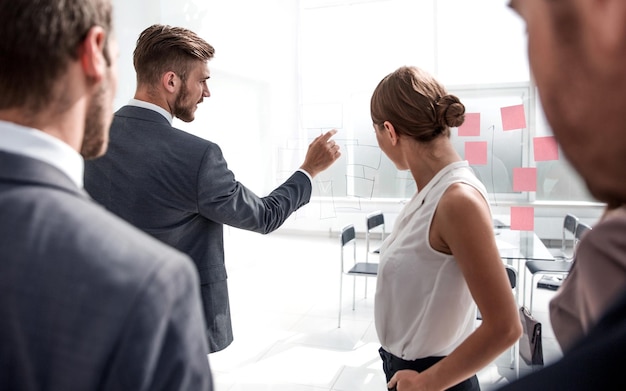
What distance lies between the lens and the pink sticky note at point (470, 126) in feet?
10.2

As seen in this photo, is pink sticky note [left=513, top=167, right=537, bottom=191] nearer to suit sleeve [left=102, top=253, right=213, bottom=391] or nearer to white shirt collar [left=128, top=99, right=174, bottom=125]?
white shirt collar [left=128, top=99, right=174, bottom=125]

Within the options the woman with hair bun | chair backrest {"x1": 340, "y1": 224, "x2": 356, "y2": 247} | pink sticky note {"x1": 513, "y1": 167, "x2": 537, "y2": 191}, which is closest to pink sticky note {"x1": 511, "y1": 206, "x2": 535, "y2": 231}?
pink sticky note {"x1": 513, "y1": 167, "x2": 537, "y2": 191}

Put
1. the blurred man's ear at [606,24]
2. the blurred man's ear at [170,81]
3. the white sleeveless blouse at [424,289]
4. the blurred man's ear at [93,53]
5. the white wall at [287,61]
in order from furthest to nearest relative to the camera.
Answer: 1. the white wall at [287,61]
2. the blurred man's ear at [170,81]
3. the white sleeveless blouse at [424,289]
4. the blurred man's ear at [93,53]
5. the blurred man's ear at [606,24]

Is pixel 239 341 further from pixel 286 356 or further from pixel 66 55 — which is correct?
pixel 66 55

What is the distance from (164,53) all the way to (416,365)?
1360 millimetres

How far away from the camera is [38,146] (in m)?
0.58

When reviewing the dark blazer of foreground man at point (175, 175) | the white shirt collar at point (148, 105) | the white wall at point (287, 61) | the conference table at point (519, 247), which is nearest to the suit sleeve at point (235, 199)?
the dark blazer of foreground man at point (175, 175)

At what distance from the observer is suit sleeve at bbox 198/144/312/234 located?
171cm

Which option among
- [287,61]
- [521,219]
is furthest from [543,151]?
[287,61]

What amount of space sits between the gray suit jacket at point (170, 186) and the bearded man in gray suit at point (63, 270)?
3.53 feet

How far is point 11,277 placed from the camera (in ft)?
1.64

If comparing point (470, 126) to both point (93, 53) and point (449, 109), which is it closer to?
point (449, 109)

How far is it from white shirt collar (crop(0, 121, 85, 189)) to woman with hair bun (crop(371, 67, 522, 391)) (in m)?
0.80

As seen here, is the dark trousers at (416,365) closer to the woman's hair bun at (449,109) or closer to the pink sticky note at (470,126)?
the woman's hair bun at (449,109)
